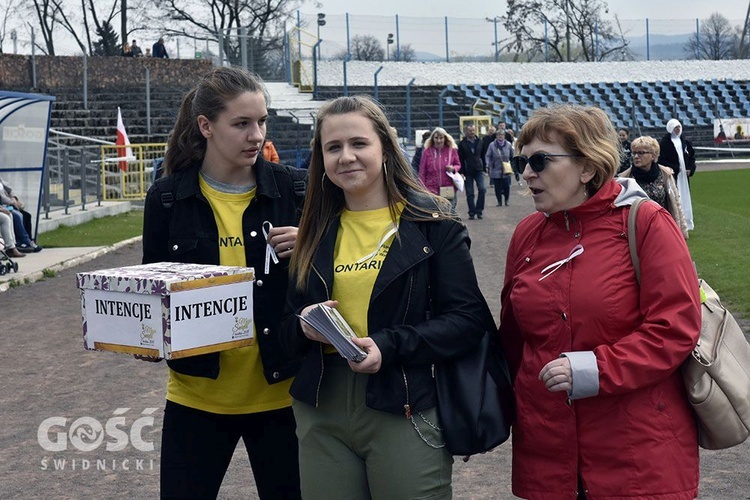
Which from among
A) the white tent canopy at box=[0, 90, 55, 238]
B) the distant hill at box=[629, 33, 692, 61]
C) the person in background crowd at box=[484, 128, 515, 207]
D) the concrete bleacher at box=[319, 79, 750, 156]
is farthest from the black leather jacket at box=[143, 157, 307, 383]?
the distant hill at box=[629, 33, 692, 61]

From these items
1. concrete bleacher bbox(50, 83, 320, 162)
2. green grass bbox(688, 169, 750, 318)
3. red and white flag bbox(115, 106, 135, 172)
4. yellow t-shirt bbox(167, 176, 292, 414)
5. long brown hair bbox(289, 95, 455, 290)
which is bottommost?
green grass bbox(688, 169, 750, 318)

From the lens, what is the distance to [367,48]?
5594 cm

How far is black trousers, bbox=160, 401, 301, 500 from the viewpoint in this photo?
3.54 metres

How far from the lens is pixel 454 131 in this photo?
142ft

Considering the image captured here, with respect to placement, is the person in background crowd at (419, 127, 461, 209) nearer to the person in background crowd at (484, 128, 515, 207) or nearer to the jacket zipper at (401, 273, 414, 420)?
the person in background crowd at (484, 128, 515, 207)

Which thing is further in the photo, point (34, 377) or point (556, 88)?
point (556, 88)

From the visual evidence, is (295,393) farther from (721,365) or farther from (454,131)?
(454,131)

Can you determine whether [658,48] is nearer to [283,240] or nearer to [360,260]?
[283,240]

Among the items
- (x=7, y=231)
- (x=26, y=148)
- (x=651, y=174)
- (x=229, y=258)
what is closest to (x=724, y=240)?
(x=651, y=174)

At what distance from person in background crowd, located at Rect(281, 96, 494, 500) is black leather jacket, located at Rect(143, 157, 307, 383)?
0.28 m

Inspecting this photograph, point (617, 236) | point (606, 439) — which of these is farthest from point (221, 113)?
point (606, 439)

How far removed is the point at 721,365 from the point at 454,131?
4050 cm

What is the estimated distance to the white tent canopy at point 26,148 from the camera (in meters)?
17.0

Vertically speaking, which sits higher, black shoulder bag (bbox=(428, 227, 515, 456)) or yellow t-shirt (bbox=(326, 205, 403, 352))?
yellow t-shirt (bbox=(326, 205, 403, 352))
